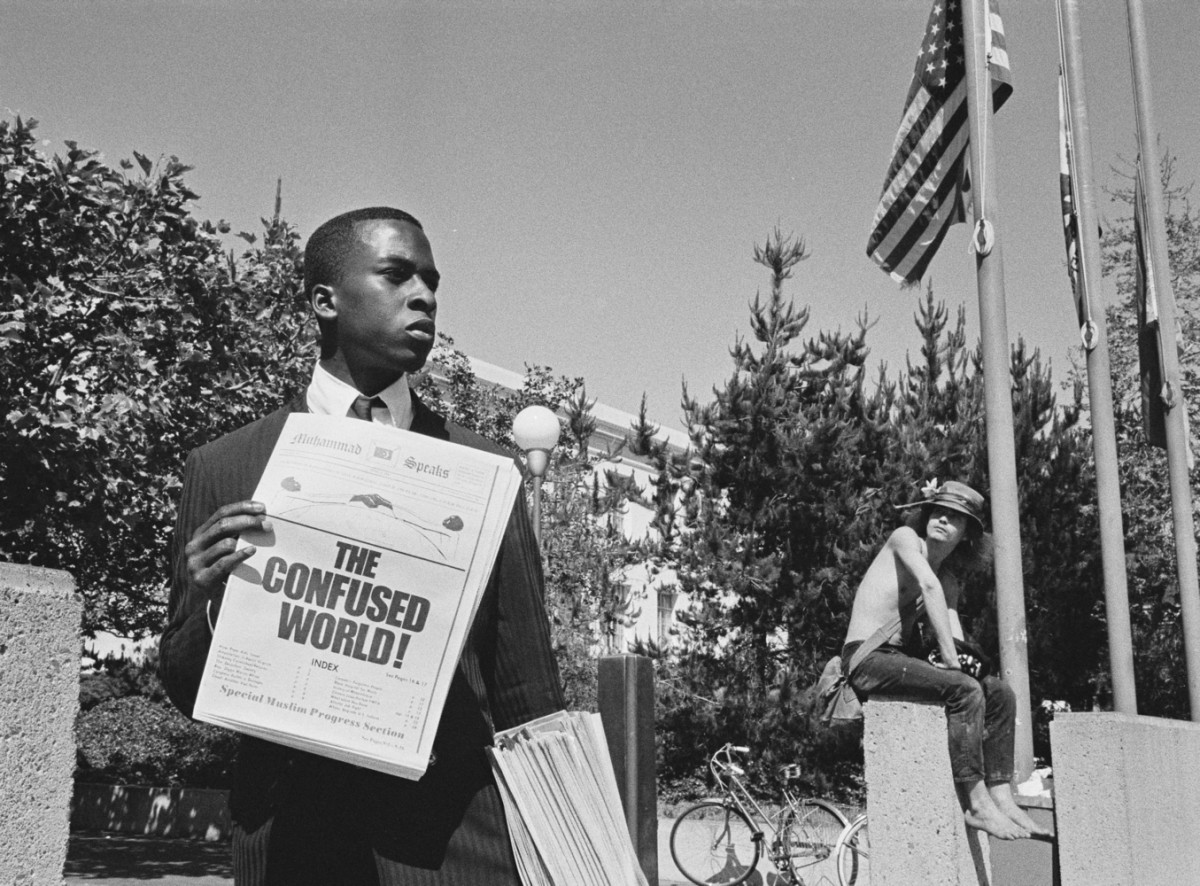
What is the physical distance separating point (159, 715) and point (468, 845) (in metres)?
19.1

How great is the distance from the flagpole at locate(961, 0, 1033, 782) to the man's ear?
6626mm

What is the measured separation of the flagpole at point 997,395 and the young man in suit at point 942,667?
147cm

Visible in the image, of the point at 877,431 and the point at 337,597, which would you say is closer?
the point at 337,597

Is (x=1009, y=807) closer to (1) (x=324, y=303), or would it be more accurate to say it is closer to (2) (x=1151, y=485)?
(1) (x=324, y=303)

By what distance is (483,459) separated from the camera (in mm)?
1658

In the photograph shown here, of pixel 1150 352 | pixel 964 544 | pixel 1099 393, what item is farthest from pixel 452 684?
pixel 1150 352

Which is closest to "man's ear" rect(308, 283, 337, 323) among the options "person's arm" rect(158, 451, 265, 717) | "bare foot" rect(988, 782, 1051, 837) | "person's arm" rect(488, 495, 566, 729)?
"person's arm" rect(158, 451, 265, 717)

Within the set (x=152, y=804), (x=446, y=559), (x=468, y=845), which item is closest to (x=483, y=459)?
(x=446, y=559)

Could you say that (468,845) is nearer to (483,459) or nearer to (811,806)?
(483,459)

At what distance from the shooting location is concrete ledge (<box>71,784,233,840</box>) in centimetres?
1738

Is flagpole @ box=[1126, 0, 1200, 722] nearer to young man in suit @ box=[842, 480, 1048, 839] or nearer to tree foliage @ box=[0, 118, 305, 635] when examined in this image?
young man in suit @ box=[842, 480, 1048, 839]

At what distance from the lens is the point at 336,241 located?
1.95 metres

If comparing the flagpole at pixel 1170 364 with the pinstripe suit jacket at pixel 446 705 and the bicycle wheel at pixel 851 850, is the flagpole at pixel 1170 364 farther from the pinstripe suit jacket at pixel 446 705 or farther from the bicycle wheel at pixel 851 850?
the pinstripe suit jacket at pixel 446 705

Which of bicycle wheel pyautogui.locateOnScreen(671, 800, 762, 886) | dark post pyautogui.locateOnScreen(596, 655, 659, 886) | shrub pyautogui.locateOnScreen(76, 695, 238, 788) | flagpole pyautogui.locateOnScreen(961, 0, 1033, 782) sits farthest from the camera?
shrub pyautogui.locateOnScreen(76, 695, 238, 788)
